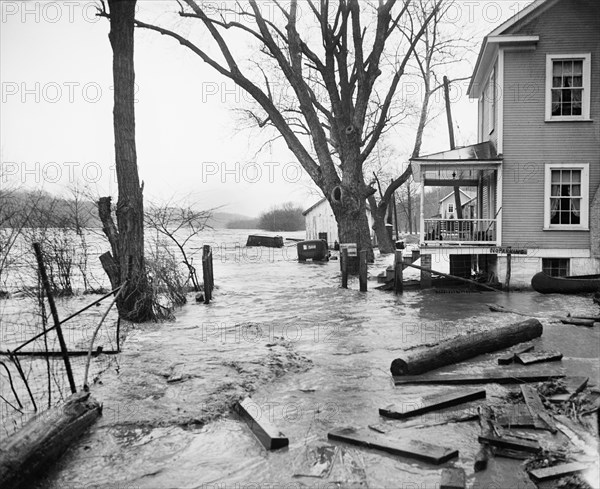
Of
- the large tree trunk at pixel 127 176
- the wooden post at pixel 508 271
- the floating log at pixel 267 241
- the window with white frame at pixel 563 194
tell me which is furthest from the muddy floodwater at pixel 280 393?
the floating log at pixel 267 241

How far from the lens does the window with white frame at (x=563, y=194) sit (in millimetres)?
17578

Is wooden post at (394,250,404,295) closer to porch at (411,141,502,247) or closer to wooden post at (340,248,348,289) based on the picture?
porch at (411,141,502,247)

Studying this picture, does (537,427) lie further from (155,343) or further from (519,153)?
(519,153)

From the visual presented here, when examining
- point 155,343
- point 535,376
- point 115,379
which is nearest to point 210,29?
point 155,343

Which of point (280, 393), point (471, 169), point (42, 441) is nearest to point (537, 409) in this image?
point (280, 393)

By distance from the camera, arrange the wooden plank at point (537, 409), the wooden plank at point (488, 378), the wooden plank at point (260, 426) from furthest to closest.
A: the wooden plank at point (488, 378) < the wooden plank at point (537, 409) < the wooden plank at point (260, 426)

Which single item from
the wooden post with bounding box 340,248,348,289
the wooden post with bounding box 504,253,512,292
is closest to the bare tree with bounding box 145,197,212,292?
the wooden post with bounding box 340,248,348,289

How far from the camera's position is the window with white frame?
17.6m

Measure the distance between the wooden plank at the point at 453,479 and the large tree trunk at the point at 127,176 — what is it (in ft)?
31.7

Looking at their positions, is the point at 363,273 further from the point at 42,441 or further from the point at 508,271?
the point at 42,441

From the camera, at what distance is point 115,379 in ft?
26.4

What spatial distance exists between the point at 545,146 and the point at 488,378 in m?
12.6

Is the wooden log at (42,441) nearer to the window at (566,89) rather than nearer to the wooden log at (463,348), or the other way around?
the wooden log at (463,348)

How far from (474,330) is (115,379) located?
7208 millimetres
